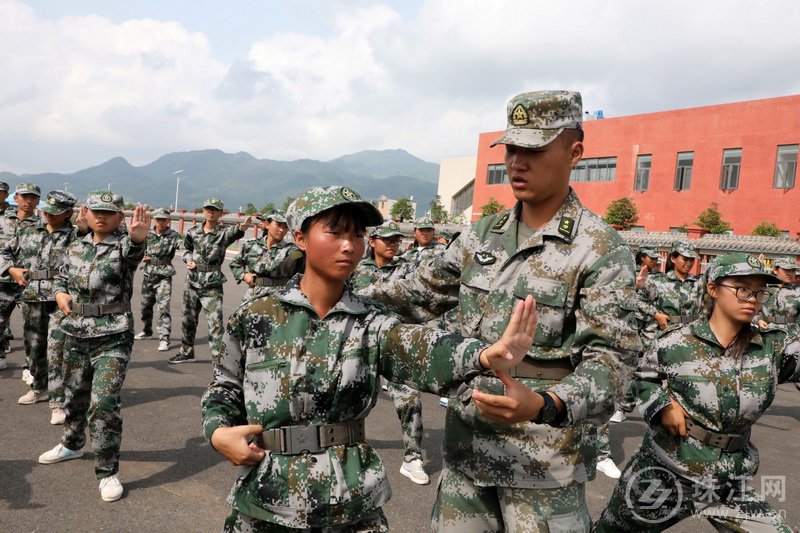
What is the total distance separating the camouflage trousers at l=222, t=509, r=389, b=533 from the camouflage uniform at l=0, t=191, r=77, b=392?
16.9 ft

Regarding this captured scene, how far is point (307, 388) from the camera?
7.04 feet

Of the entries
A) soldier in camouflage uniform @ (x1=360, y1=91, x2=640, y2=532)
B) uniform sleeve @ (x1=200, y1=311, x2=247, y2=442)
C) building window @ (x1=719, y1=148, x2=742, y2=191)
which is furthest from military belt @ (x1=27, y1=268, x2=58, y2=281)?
building window @ (x1=719, y1=148, x2=742, y2=191)

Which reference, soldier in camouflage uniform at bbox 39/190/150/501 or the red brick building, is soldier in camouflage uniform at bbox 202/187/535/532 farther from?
the red brick building

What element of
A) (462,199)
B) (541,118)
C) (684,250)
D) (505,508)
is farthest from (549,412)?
(462,199)

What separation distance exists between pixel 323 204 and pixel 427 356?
659mm

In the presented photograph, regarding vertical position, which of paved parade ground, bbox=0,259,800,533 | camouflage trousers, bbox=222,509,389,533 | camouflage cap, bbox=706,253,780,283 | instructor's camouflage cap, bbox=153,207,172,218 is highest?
instructor's camouflage cap, bbox=153,207,172,218

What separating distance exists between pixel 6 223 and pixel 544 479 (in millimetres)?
9038

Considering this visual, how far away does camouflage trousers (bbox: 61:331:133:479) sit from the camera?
14.0 ft

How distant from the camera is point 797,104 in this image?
3209 cm

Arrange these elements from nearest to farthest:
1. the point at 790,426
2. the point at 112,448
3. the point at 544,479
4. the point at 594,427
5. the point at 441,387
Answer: the point at 441,387 → the point at 544,479 → the point at 594,427 → the point at 112,448 → the point at 790,426

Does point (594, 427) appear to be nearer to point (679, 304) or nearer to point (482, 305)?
point (482, 305)

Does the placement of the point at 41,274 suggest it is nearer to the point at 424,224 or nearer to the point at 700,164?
the point at 424,224

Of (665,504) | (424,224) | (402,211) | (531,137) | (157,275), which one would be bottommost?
(665,504)

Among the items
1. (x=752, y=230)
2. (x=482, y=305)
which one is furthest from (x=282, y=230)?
(x=752, y=230)
